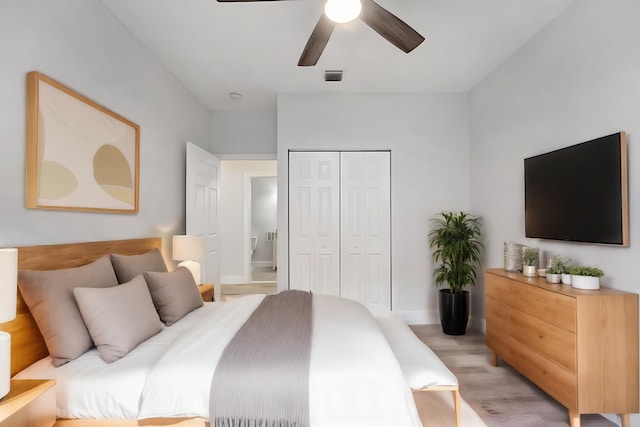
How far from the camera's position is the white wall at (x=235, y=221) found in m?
6.81

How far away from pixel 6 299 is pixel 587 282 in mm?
2901

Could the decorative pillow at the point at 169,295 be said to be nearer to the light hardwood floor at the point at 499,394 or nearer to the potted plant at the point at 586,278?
the light hardwood floor at the point at 499,394

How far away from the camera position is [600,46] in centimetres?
239

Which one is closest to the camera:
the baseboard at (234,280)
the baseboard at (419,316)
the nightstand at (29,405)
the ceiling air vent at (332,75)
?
the nightstand at (29,405)

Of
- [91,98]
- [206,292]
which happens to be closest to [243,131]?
[206,292]

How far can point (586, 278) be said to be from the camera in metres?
2.24

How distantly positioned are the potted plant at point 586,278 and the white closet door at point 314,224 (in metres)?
2.56

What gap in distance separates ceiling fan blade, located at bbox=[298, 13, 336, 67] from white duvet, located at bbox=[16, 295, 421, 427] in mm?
1814

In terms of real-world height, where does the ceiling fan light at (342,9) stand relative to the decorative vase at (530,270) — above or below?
above

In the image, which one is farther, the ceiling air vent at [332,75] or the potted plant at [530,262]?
the ceiling air vent at [332,75]

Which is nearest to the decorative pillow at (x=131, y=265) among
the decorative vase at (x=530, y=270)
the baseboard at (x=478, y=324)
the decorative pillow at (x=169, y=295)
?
the decorative pillow at (x=169, y=295)

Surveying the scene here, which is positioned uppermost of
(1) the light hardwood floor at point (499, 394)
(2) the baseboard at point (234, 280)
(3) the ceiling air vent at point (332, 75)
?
(3) the ceiling air vent at point (332, 75)

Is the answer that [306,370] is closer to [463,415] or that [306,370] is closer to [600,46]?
[463,415]

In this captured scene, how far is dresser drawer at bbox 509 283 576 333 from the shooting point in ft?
7.02
